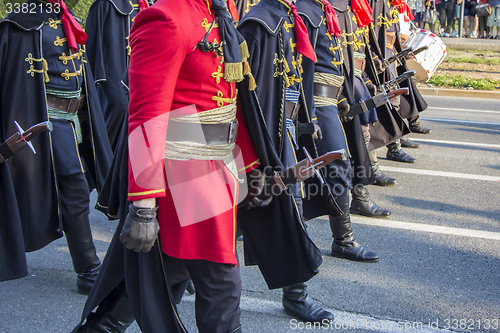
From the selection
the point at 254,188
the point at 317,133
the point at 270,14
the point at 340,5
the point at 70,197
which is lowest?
the point at 70,197

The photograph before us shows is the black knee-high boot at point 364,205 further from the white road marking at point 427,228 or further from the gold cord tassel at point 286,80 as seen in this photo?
the gold cord tassel at point 286,80

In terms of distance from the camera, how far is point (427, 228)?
438 cm

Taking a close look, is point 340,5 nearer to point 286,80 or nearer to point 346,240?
point 286,80

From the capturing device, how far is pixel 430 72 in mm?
6578

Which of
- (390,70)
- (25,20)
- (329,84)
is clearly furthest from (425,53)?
(25,20)

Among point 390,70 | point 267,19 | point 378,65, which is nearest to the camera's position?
point 267,19

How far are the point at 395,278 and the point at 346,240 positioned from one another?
0.46 meters

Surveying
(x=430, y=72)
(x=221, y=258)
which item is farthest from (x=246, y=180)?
(x=430, y=72)

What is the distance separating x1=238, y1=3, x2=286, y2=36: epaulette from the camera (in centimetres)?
264

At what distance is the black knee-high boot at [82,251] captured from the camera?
3299 mm

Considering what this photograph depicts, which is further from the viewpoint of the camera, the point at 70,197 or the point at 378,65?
the point at 378,65

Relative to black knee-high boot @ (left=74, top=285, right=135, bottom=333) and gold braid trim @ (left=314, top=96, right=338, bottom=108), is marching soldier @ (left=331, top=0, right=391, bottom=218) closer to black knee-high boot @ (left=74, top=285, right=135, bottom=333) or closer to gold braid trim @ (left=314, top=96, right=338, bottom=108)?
gold braid trim @ (left=314, top=96, right=338, bottom=108)

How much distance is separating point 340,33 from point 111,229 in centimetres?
242

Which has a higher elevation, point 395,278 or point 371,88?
point 371,88
